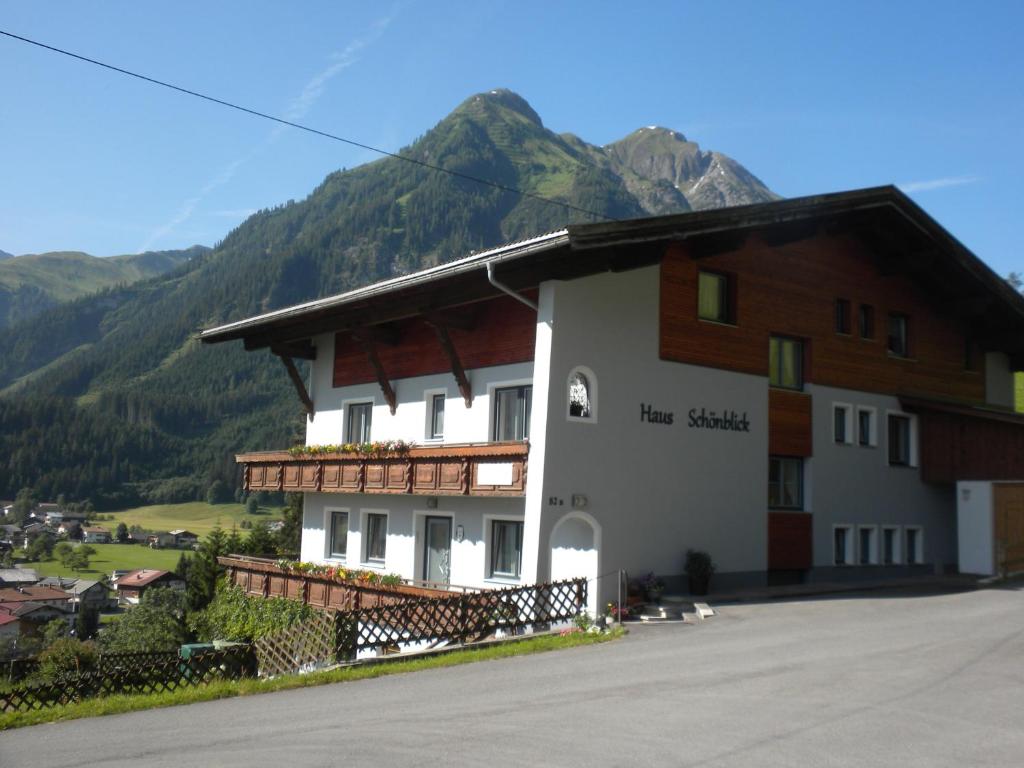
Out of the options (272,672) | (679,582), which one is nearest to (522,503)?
(679,582)

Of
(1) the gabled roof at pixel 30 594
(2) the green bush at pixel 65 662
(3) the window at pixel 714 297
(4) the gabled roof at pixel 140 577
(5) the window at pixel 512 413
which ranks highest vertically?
(3) the window at pixel 714 297

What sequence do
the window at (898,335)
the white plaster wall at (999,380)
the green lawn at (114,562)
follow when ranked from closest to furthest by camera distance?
the window at (898,335), the white plaster wall at (999,380), the green lawn at (114,562)

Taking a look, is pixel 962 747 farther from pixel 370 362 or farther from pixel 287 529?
pixel 287 529

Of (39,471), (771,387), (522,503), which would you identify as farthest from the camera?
(39,471)

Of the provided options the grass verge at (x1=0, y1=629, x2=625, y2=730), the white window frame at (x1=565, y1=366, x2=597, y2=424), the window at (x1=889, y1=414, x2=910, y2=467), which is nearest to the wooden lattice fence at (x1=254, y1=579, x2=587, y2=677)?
the grass verge at (x1=0, y1=629, x2=625, y2=730)

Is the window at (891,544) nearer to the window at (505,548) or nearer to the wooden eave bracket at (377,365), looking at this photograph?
the window at (505,548)

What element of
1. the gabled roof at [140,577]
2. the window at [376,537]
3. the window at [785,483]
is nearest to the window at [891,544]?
the window at [785,483]

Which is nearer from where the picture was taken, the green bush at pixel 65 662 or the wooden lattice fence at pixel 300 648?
the wooden lattice fence at pixel 300 648

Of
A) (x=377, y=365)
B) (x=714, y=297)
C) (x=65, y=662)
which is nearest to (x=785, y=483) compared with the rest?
(x=714, y=297)

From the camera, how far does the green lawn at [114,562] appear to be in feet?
420

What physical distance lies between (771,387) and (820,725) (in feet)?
49.3

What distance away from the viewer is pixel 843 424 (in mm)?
26234

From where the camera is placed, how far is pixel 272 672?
20.1 metres

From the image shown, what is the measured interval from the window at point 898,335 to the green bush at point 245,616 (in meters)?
17.7
